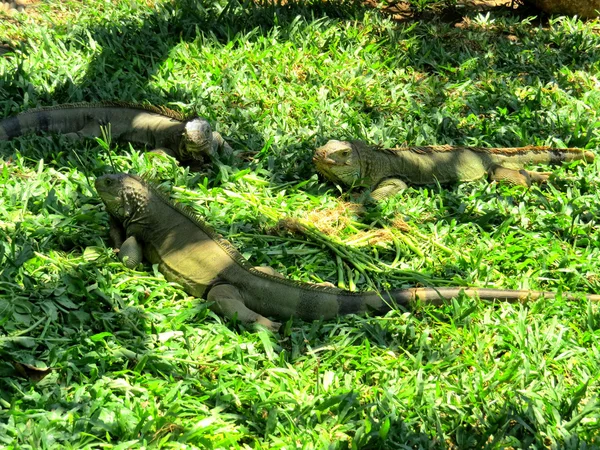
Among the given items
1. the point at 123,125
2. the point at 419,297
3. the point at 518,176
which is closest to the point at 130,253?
the point at 419,297

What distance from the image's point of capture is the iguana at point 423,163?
6.26 metres

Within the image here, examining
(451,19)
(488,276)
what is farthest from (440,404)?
(451,19)

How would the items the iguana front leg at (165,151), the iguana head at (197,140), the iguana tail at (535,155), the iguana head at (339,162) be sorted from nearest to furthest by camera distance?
the iguana head at (339,162), the iguana head at (197,140), the iguana front leg at (165,151), the iguana tail at (535,155)

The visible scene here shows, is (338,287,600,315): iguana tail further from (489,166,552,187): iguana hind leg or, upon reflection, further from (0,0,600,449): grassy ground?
(489,166,552,187): iguana hind leg

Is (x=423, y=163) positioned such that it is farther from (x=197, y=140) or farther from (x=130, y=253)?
(x=130, y=253)

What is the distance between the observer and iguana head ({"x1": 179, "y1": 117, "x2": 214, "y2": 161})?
6297 mm

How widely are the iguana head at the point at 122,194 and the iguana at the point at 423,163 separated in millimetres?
1556

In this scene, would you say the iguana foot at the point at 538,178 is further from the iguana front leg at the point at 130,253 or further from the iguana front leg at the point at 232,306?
the iguana front leg at the point at 130,253

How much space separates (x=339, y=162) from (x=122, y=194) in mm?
1780

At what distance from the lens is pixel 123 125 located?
6.81 metres

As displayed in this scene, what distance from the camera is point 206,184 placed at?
5.98 m

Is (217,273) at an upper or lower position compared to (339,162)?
upper

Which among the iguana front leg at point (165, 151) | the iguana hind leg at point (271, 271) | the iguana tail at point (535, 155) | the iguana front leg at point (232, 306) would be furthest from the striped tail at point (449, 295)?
the iguana front leg at point (165, 151)

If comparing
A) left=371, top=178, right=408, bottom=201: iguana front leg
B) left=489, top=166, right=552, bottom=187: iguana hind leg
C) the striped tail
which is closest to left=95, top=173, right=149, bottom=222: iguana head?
the striped tail
